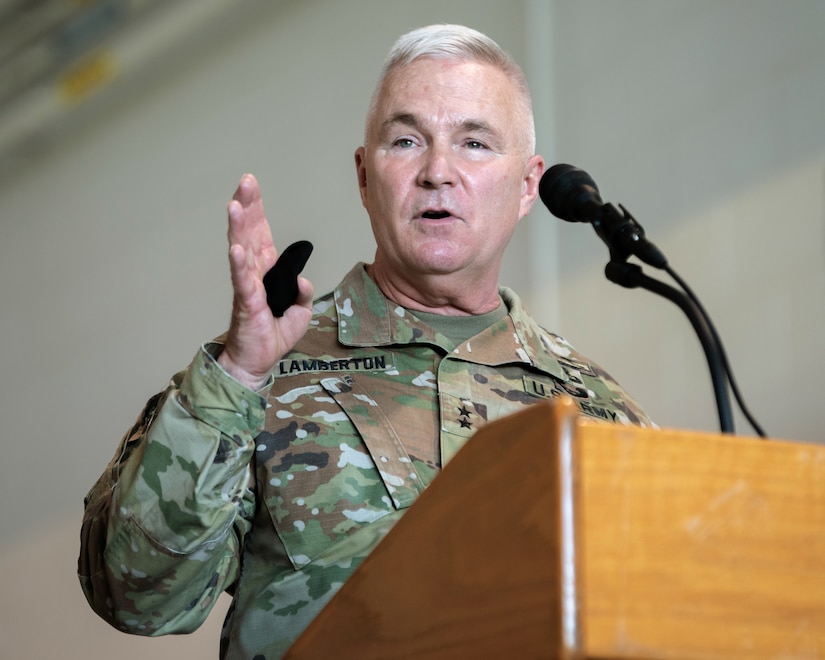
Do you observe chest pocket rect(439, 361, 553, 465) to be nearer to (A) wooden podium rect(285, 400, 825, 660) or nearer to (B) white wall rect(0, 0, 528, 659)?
(A) wooden podium rect(285, 400, 825, 660)

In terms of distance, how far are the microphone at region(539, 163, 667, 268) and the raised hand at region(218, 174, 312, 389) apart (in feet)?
1.07

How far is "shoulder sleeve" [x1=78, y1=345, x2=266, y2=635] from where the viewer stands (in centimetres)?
136

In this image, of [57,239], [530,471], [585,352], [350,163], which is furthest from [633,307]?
[530,471]

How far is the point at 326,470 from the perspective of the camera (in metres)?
1.65

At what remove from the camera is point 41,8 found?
360 cm

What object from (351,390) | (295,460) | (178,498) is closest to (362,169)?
(351,390)

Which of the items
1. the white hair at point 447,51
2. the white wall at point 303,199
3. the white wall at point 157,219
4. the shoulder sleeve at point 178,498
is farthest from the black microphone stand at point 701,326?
the white wall at point 157,219

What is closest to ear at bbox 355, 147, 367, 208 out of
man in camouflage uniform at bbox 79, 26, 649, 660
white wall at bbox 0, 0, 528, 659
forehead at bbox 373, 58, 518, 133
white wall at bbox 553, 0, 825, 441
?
man in camouflage uniform at bbox 79, 26, 649, 660

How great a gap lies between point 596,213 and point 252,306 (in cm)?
42

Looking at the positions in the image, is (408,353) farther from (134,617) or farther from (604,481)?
(604,481)

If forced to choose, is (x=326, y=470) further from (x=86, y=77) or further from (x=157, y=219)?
(x=86, y=77)

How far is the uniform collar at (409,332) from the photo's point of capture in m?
1.88

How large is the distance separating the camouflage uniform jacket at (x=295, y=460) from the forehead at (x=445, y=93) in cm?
30

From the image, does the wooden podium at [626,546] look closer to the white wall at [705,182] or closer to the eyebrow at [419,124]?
the eyebrow at [419,124]
